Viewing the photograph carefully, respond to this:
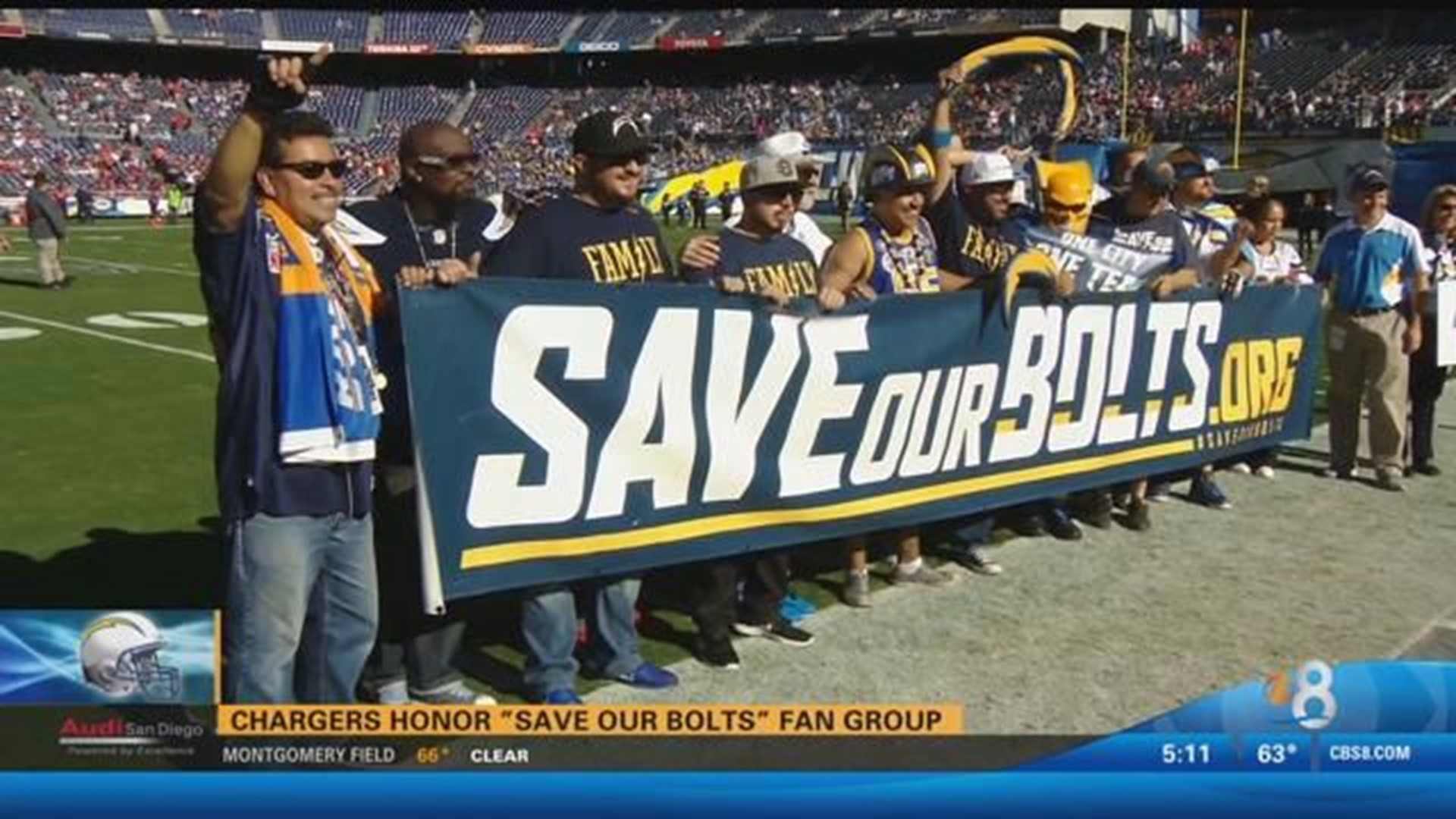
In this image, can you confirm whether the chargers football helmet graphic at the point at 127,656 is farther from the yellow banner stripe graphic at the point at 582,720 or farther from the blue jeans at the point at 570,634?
the blue jeans at the point at 570,634

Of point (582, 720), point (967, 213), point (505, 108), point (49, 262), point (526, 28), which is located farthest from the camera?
point (49, 262)

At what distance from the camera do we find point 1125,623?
15.4 ft

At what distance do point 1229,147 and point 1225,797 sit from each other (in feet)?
24.3

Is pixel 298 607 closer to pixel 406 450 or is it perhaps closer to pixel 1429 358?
pixel 406 450

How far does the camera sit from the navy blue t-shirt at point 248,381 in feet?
9.32

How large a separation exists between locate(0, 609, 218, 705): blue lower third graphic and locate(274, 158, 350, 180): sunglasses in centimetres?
115

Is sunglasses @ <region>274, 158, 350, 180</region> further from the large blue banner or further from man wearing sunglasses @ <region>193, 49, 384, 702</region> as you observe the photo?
the large blue banner

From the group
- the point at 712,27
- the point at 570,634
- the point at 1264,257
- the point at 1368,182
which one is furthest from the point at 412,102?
the point at 570,634

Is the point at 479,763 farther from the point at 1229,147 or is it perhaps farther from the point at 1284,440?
the point at 1229,147

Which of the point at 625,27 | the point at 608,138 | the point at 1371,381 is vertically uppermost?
the point at 625,27

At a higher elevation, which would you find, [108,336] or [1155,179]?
[1155,179]

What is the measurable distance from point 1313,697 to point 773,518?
6.37 feet

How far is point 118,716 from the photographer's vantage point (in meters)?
2.99

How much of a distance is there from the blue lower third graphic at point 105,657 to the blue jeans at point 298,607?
0.33 ft
